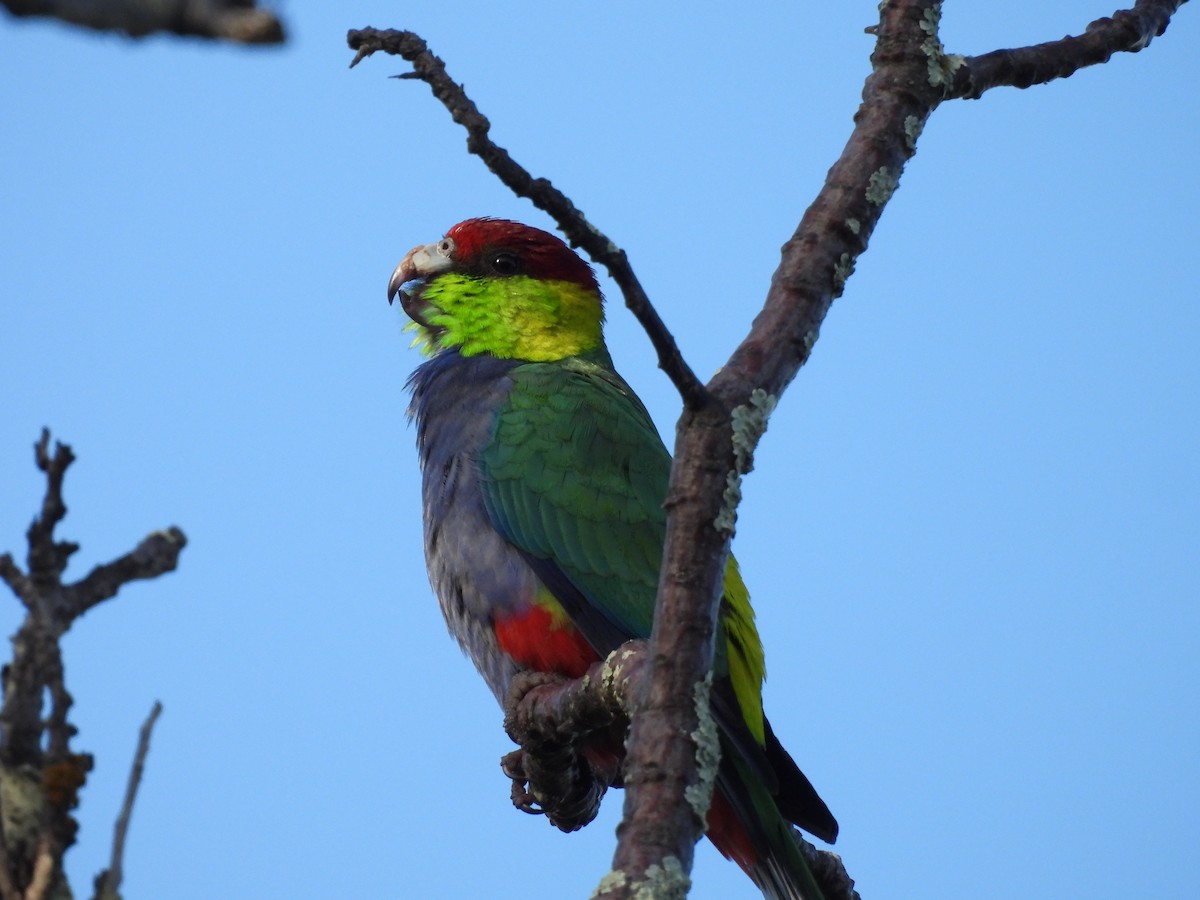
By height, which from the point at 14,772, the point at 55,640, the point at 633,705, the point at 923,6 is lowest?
the point at 14,772

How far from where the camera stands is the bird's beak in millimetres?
5934

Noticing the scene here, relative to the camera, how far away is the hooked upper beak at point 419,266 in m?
5.93

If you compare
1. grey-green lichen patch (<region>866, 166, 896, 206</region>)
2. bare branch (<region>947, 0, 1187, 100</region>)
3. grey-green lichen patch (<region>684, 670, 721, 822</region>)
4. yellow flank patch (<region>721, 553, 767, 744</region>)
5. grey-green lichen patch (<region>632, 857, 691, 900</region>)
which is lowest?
grey-green lichen patch (<region>632, 857, 691, 900</region>)

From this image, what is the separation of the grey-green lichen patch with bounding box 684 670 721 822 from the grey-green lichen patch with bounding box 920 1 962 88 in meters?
1.96

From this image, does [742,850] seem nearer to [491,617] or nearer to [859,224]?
[491,617]

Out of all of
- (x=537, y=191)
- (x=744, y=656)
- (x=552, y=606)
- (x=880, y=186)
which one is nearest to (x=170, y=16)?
(x=537, y=191)

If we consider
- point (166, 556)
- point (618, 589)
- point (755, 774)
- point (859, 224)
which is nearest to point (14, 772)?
point (166, 556)

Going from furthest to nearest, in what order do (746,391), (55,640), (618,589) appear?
(618,589) → (746,391) → (55,640)

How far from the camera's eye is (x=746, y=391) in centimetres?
279

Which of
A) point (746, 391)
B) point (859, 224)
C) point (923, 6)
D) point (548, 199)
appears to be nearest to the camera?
point (548, 199)

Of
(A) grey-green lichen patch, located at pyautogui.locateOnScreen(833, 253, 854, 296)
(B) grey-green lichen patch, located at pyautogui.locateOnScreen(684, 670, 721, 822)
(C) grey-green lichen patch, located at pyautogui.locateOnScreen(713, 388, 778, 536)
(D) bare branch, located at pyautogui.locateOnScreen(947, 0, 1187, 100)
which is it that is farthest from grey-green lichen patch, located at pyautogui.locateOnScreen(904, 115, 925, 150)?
(B) grey-green lichen patch, located at pyautogui.locateOnScreen(684, 670, 721, 822)

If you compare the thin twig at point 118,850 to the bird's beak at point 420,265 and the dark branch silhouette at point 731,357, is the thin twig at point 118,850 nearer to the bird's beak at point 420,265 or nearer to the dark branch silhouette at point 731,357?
the dark branch silhouette at point 731,357

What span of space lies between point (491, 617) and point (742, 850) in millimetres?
1283

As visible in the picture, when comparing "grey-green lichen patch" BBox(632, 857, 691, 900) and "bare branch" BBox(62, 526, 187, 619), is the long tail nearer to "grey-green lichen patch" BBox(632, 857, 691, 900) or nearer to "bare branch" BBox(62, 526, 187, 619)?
"grey-green lichen patch" BBox(632, 857, 691, 900)
